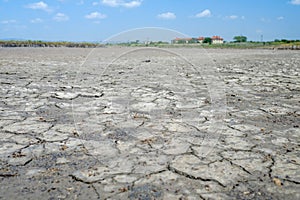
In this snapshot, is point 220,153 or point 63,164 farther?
point 220,153

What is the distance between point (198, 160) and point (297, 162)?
0.69 metres

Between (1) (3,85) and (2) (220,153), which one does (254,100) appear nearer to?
(2) (220,153)

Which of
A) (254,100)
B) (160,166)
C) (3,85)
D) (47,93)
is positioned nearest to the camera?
(160,166)

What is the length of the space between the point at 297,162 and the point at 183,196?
0.96m

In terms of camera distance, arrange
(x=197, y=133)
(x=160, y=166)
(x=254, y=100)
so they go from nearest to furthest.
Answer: (x=160, y=166) → (x=197, y=133) → (x=254, y=100)

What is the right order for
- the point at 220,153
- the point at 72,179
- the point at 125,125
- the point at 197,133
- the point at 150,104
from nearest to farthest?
the point at 72,179
the point at 220,153
the point at 197,133
the point at 125,125
the point at 150,104

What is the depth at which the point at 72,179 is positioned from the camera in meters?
1.71

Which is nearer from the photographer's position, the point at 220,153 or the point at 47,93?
the point at 220,153

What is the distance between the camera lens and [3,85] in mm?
5191

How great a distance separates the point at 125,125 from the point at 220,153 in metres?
1.07

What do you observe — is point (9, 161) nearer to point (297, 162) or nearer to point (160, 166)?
point (160, 166)

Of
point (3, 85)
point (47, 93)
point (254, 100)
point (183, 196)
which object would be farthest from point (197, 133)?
point (3, 85)

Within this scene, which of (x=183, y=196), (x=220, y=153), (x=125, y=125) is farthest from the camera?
(x=125, y=125)

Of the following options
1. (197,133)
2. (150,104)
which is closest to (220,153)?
(197,133)
